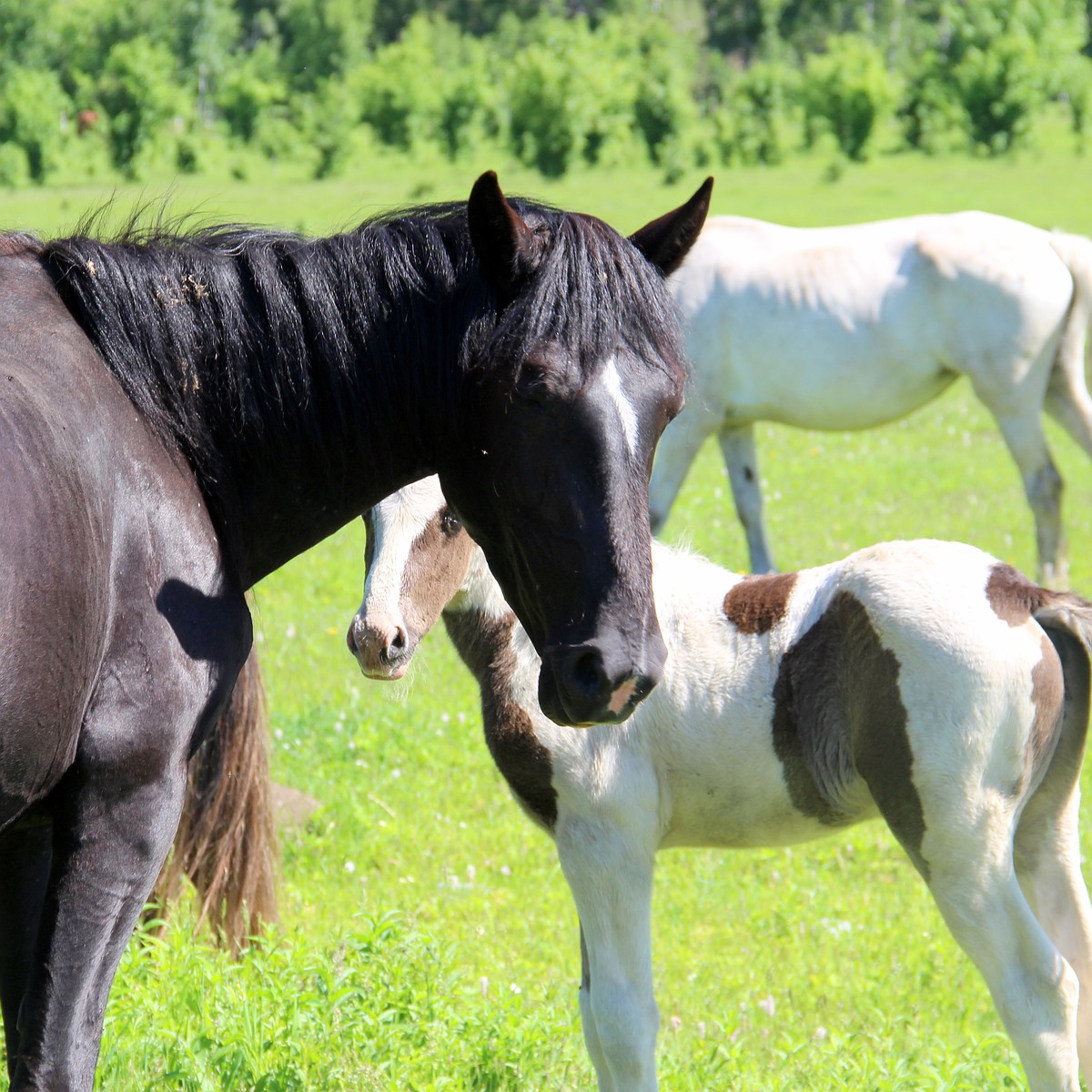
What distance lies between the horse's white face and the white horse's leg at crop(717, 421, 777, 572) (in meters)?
4.80

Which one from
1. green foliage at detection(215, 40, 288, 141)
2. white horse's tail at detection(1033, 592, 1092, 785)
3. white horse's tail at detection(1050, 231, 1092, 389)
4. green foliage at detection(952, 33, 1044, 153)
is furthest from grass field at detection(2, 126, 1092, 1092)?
green foliage at detection(215, 40, 288, 141)

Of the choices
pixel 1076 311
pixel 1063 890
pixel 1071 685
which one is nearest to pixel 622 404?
pixel 1071 685

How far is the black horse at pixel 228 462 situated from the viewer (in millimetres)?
1960

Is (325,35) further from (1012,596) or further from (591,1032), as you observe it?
(591,1032)

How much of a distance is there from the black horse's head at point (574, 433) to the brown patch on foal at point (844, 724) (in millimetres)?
963

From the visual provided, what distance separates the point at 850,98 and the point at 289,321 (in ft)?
123

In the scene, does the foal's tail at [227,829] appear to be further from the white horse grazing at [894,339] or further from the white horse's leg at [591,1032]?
the white horse grazing at [894,339]

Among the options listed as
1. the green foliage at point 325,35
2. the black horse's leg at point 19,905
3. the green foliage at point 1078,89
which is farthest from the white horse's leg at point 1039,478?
the green foliage at point 325,35

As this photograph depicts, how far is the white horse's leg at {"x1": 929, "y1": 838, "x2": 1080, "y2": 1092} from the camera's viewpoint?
2.73 m

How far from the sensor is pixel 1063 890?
298 cm

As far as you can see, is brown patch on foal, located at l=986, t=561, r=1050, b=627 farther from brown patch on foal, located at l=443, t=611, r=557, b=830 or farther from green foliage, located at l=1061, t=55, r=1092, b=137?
green foliage, located at l=1061, t=55, r=1092, b=137

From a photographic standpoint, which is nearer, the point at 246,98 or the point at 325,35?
the point at 246,98

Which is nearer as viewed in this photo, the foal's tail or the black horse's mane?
the black horse's mane

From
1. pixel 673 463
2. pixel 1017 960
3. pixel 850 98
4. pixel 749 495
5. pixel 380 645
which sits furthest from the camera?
pixel 850 98
